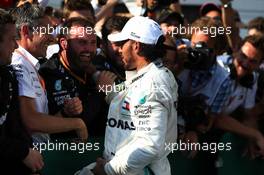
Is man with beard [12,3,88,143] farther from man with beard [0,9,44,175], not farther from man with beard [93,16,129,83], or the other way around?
man with beard [93,16,129,83]

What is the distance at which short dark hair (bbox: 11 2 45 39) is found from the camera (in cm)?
486

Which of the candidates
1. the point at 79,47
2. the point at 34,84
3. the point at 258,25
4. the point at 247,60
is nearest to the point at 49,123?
the point at 34,84

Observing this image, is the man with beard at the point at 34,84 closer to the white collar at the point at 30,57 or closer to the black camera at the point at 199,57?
the white collar at the point at 30,57

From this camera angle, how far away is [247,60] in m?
6.42

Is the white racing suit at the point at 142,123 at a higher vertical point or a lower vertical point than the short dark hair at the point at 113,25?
lower

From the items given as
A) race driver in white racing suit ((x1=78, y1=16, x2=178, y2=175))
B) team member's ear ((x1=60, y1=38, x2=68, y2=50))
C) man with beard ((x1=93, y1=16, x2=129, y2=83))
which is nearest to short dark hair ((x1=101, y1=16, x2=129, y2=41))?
man with beard ((x1=93, y1=16, x2=129, y2=83))

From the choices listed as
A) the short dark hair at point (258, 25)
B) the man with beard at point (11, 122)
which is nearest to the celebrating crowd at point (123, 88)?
the man with beard at point (11, 122)

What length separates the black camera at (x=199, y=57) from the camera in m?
5.80

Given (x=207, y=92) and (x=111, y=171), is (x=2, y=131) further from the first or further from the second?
(x=207, y=92)

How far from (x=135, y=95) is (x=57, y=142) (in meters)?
0.90

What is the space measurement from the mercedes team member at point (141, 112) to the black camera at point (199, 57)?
4.18 ft

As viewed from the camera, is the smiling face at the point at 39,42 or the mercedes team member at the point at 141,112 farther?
the smiling face at the point at 39,42

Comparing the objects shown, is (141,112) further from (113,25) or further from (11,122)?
(113,25)

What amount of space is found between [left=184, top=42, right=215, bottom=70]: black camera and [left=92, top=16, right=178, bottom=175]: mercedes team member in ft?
4.18
